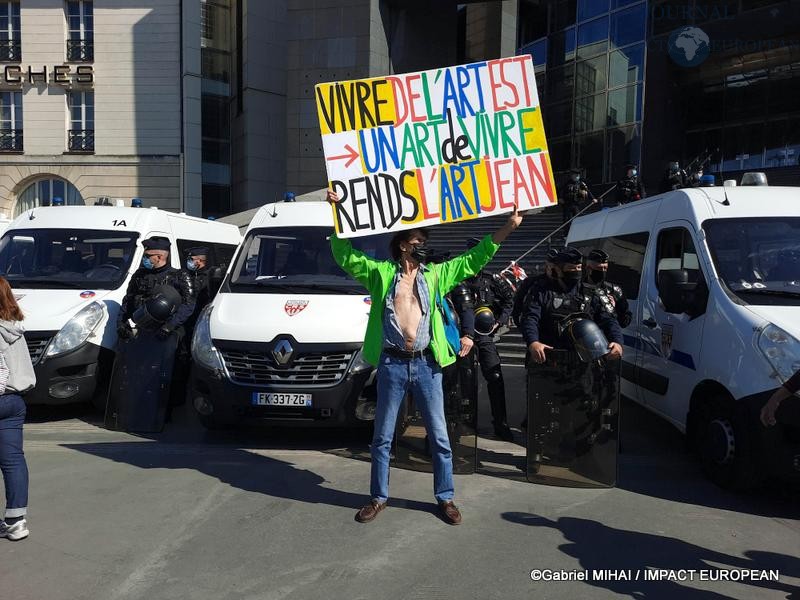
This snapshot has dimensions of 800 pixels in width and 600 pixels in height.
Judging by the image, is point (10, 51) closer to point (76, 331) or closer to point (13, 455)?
point (76, 331)

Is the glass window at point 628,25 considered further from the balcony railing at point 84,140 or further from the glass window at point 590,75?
the balcony railing at point 84,140

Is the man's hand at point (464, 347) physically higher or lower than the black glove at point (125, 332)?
higher

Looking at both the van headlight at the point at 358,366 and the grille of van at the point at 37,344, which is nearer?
the van headlight at the point at 358,366

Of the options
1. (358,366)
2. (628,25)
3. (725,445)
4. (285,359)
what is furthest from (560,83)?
(725,445)

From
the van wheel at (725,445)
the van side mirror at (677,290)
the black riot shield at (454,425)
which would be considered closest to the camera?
the van wheel at (725,445)

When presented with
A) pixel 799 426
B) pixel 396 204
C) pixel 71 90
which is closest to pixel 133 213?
pixel 396 204

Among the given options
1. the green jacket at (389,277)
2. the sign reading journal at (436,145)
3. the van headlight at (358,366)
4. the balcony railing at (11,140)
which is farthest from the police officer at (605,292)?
the balcony railing at (11,140)

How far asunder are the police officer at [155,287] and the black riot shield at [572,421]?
144 inches

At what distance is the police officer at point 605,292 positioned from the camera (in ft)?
16.9

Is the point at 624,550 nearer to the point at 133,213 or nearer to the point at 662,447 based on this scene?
the point at 662,447

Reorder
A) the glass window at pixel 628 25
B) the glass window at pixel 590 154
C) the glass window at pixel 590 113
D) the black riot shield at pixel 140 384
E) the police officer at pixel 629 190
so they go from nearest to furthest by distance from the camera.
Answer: the black riot shield at pixel 140 384 < the police officer at pixel 629 190 < the glass window at pixel 628 25 < the glass window at pixel 590 113 < the glass window at pixel 590 154

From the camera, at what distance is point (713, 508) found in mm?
4293

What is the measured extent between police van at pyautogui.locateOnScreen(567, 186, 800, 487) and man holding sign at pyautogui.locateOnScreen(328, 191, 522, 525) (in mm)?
1789

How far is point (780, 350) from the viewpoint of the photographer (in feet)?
13.2
